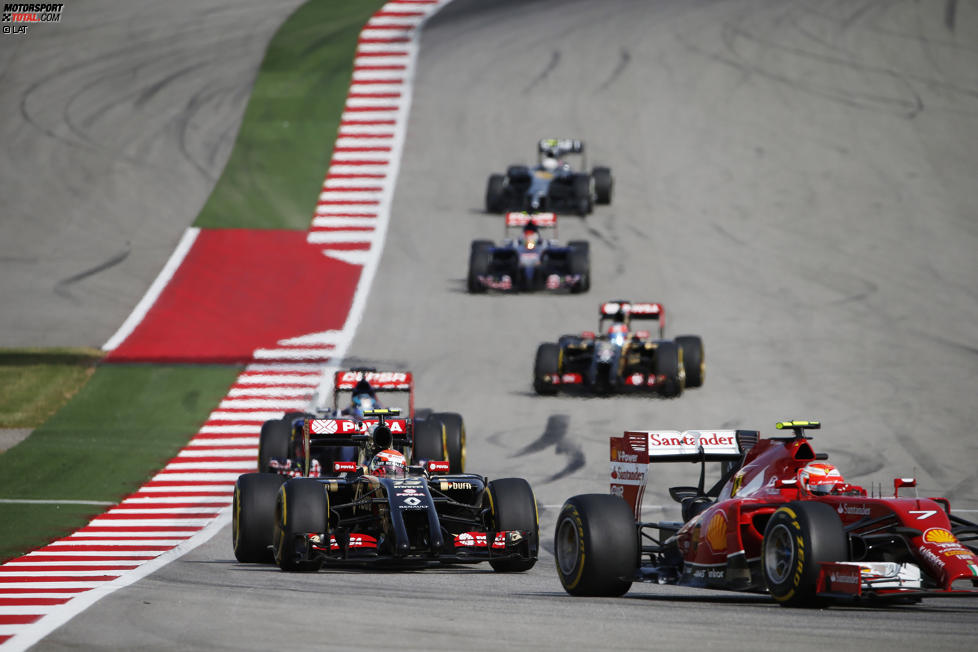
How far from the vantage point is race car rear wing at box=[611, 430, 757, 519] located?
14.4m

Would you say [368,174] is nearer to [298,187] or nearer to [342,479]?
[298,187]

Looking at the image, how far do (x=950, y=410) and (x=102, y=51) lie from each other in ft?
126

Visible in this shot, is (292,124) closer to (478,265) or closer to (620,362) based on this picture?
(478,265)

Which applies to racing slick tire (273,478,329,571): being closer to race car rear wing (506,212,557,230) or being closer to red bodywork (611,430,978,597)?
red bodywork (611,430,978,597)

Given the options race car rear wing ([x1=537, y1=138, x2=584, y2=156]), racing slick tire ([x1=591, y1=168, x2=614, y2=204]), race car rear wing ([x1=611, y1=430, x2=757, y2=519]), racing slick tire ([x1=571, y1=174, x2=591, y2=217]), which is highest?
race car rear wing ([x1=537, y1=138, x2=584, y2=156])

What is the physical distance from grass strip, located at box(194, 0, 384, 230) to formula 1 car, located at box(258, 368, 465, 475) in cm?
2077

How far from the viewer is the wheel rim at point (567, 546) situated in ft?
44.7

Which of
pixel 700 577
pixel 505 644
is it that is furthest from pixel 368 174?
pixel 505 644

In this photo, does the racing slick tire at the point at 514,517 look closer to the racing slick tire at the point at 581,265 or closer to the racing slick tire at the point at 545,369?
the racing slick tire at the point at 545,369

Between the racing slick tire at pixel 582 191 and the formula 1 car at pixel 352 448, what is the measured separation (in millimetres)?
20348

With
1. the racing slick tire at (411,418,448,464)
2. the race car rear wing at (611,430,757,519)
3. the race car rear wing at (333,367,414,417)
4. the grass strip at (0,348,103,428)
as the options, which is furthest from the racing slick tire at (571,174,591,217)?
the race car rear wing at (611,430,757,519)

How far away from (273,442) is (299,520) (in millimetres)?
5776

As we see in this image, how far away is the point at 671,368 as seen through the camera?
94.6 ft

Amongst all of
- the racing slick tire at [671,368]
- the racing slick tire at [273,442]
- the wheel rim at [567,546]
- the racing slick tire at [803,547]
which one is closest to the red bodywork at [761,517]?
the racing slick tire at [803,547]
